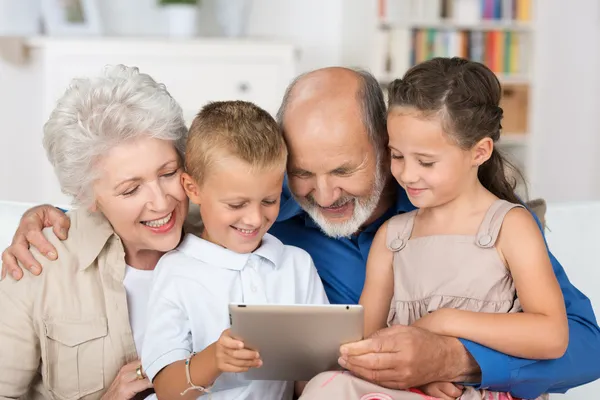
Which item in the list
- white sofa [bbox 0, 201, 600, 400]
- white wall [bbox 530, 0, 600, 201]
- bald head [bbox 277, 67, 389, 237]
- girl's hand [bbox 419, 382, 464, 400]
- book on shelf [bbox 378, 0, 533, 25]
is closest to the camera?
girl's hand [bbox 419, 382, 464, 400]

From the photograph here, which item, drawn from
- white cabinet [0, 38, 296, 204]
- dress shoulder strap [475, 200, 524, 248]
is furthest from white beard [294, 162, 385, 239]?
white cabinet [0, 38, 296, 204]

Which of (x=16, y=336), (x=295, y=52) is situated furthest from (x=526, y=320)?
(x=295, y=52)

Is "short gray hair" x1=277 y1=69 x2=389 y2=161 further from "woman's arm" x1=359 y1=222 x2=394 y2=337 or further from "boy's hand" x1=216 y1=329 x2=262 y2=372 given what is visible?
"boy's hand" x1=216 y1=329 x2=262 y2=372

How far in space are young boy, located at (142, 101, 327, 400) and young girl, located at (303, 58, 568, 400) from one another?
24 centimetres

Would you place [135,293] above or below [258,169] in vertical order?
below

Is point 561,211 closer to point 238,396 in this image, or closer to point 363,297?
point 363,297

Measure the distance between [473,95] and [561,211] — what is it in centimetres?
73

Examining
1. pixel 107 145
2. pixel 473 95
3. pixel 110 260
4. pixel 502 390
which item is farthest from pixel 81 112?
pixel 502 390

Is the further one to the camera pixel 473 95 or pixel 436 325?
pixel 473 95

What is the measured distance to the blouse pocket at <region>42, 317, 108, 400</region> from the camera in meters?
1.91

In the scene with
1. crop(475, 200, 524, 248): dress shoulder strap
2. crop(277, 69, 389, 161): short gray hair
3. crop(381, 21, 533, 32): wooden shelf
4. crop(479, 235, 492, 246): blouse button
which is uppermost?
crop(277, 69, 389, 161): short gray hair

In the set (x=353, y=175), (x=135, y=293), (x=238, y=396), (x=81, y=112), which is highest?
(x=81, y=112)

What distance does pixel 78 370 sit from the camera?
194 cm

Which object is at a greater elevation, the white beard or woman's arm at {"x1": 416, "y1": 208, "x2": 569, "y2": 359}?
the white beard
